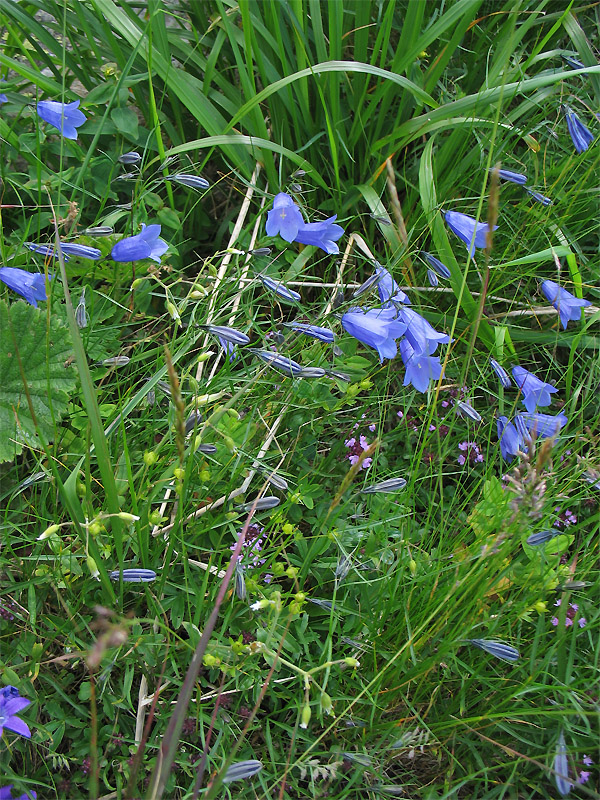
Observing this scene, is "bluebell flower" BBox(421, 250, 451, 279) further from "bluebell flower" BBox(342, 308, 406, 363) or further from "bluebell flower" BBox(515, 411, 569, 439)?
"bluebell flower" BBox(515, 411, 569, 439)

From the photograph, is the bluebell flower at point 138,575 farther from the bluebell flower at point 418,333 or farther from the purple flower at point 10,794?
the bluebell flower at point 418,333

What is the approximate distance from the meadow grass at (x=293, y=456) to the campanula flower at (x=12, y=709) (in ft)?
0.15

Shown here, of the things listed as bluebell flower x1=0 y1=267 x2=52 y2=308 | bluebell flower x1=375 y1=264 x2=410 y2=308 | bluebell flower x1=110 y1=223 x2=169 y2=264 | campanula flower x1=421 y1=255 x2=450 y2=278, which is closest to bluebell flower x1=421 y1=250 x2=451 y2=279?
campanula flower x1=421 y1=255 x2=450 y2=278

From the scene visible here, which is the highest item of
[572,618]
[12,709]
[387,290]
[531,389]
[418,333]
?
[387,290]

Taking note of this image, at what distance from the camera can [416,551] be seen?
169 cm

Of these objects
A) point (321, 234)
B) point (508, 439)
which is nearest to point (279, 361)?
point (321, 234)

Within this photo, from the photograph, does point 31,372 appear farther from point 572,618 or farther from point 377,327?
point 572,618

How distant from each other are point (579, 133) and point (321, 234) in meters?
1.02

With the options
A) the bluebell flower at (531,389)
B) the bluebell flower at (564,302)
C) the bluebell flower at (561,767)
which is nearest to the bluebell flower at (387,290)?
the bluebell flower at (531,389)

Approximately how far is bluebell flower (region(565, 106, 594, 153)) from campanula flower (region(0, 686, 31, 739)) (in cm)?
223

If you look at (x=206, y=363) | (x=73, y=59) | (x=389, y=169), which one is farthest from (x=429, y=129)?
(x=73, y=59)

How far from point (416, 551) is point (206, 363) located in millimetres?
819

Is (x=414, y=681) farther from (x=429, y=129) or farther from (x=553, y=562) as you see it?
(x=429, y=129)

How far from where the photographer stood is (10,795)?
1.30 metres
